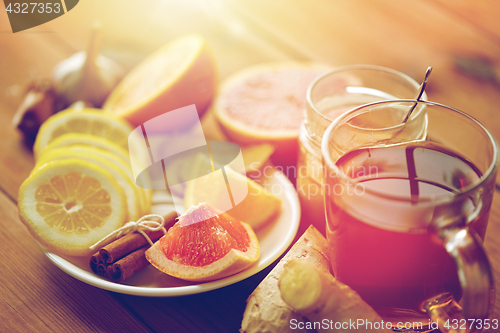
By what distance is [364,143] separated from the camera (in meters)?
0.71

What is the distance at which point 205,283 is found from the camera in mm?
724

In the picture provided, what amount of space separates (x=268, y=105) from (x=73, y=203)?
649 mm

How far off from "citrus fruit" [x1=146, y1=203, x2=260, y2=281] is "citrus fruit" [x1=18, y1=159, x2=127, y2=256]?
0.13 m

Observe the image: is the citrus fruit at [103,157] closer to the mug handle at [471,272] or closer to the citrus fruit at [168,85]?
the citrus fruit at [168,85]

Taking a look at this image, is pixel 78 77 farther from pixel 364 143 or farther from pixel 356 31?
pixel 356 31

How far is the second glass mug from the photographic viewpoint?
2.88 ft

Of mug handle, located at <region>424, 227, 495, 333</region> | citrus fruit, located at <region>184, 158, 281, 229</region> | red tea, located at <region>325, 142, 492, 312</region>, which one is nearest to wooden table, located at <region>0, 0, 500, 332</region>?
citrus fruit, located at <region>184, 158, 281, 229</region>

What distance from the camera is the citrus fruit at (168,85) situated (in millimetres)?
1128

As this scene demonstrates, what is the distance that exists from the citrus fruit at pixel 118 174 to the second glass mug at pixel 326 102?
400mm

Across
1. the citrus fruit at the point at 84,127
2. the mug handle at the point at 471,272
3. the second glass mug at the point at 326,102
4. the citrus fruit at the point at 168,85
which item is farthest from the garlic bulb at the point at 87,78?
the mug handle at the point at 471,272

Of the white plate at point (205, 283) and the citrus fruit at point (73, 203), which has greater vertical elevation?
the citrus fruit at point (73, 203)

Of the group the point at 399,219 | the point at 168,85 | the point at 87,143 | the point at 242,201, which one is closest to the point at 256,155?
the point at 242,201

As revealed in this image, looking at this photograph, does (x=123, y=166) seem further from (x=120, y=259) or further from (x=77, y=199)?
(x=120, y=259)

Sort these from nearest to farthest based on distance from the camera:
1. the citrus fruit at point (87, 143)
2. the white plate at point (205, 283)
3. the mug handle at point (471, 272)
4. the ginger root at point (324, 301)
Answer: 1. the mug handle at point (471, 272)
2. the ginger root at point (324, 301)
3. the white plate at point (205, 283)
4. the citrus fruit at point (87, 143)
